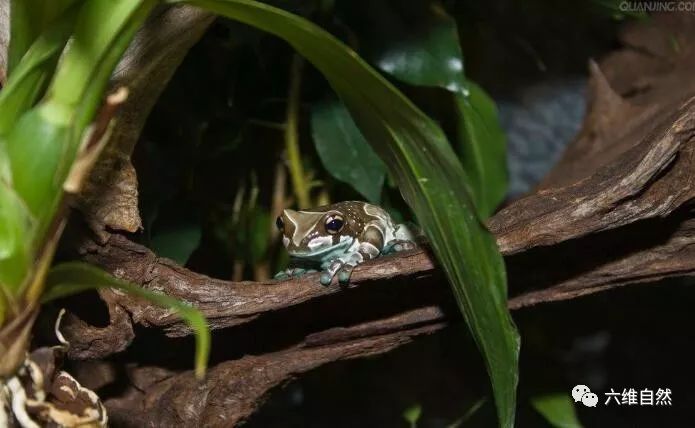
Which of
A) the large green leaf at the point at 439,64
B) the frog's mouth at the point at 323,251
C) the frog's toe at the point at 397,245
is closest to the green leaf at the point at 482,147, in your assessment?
the large green leaf at the point at 439,64

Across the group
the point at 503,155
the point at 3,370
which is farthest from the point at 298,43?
the point at 503,155

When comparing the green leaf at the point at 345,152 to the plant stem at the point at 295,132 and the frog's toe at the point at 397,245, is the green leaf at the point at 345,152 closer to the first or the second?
the plant stem at the point at 295,132

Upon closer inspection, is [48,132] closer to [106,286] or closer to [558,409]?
[106,286]

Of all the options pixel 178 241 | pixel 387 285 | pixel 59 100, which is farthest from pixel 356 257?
pixel 59 100

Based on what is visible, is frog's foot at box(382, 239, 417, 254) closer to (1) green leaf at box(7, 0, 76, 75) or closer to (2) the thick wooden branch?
(2) the thick wooden branch

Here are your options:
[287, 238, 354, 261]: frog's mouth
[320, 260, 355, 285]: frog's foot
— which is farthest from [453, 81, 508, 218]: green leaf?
[320, 260, 355, 285]: frog's foot

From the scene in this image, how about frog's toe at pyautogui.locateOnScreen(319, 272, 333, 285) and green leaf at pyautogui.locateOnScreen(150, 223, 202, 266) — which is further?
green leaf at pyautogui.locateOnScreen(150, 223, 202, 266)
